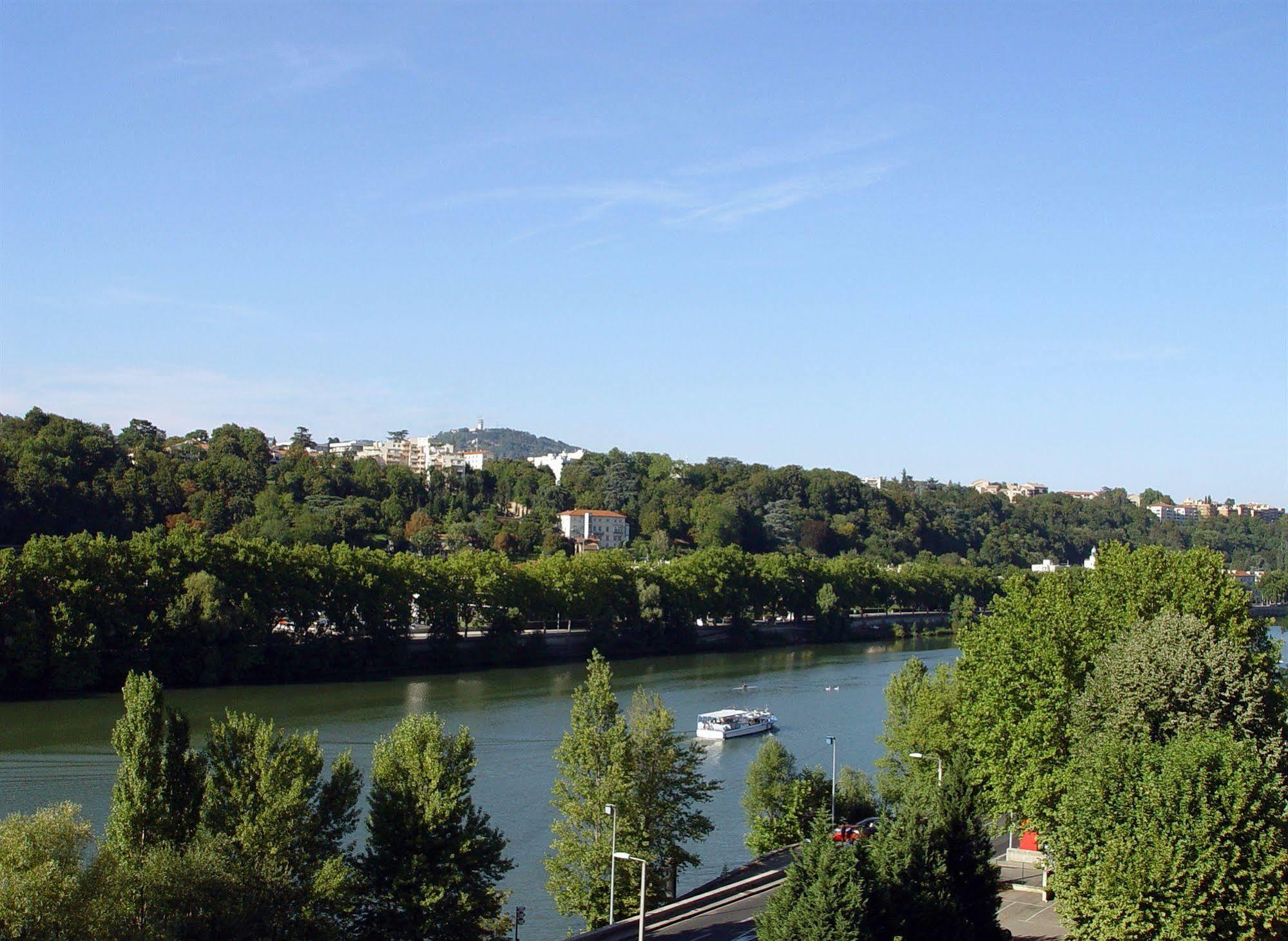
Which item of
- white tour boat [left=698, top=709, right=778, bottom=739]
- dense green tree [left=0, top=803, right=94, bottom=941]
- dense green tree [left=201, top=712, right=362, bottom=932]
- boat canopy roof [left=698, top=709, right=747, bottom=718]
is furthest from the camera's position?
boat canopy roof [left=698, top=709, right=747, bottom=718]

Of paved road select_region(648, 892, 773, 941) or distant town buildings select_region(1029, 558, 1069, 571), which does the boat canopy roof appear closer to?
paved road select_region(648, 892, 773, 941)

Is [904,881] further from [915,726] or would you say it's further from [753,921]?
[915,726]

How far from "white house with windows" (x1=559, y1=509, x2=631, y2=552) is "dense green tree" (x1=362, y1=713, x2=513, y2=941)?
83.2 meters

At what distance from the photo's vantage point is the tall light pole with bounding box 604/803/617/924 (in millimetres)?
17938

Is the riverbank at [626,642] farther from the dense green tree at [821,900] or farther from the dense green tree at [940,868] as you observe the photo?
the dense green tree at [821,900]

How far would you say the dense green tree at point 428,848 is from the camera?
17.1m

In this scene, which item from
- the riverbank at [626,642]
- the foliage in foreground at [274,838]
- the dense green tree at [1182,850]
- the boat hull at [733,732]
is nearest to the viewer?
the foliage in foreground at [274,838]

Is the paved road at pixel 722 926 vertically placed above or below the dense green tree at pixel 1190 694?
below

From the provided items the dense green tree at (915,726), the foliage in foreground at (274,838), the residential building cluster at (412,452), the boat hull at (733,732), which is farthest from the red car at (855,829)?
the residential building cluster at (412,452)

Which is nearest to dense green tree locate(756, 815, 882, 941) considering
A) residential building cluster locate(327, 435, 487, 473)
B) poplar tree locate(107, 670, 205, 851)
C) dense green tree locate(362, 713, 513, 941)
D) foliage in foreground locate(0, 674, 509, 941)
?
dense green tree locate(362, 713, 513, 941)

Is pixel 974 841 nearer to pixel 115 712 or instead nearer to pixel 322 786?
pixel 322 786

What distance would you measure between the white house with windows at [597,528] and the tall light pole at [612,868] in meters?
82.0

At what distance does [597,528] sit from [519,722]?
2721 inches

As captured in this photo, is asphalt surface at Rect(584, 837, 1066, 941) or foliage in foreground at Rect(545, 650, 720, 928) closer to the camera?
asphalt surface at Rect(584, 837, 1066, 941)
